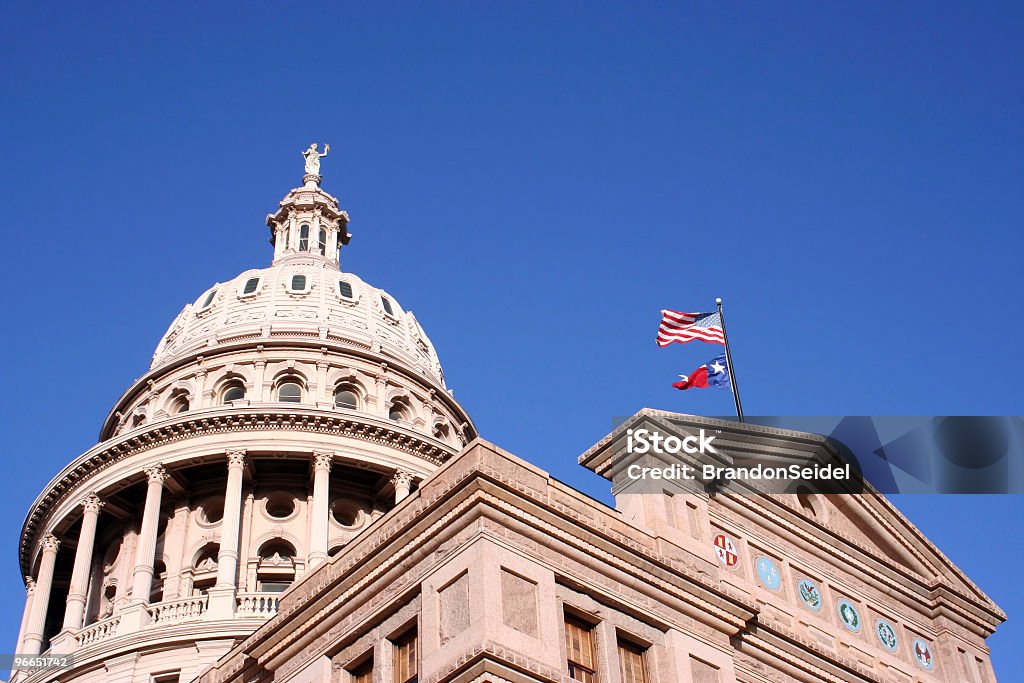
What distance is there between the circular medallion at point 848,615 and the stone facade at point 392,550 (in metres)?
0.06

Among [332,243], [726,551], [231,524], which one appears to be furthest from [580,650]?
[332,243]

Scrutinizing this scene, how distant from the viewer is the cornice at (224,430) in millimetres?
60094

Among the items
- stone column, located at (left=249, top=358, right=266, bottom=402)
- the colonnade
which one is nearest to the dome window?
the colonnade

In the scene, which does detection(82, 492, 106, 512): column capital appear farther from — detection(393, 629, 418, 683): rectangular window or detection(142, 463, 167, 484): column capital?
detection(393, 629, 418, 683): rectangular window

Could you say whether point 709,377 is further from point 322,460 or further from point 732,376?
point 322,460

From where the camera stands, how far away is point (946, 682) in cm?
3484

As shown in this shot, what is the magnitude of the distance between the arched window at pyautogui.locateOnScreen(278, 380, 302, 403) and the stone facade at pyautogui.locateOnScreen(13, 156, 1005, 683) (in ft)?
0.68

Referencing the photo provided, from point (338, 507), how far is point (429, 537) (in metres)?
37.0

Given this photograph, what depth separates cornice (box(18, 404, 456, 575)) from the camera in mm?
60094

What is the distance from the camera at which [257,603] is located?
5562 centimetres

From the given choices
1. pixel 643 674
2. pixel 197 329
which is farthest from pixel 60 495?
pixel 643 674

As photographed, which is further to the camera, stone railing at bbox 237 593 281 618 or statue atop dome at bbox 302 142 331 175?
statue atop dome at bbox 302 142 331 175

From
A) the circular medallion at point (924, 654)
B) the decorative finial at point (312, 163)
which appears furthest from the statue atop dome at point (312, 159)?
the circular medallion at point (924, 654)

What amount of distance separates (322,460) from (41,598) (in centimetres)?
1234
